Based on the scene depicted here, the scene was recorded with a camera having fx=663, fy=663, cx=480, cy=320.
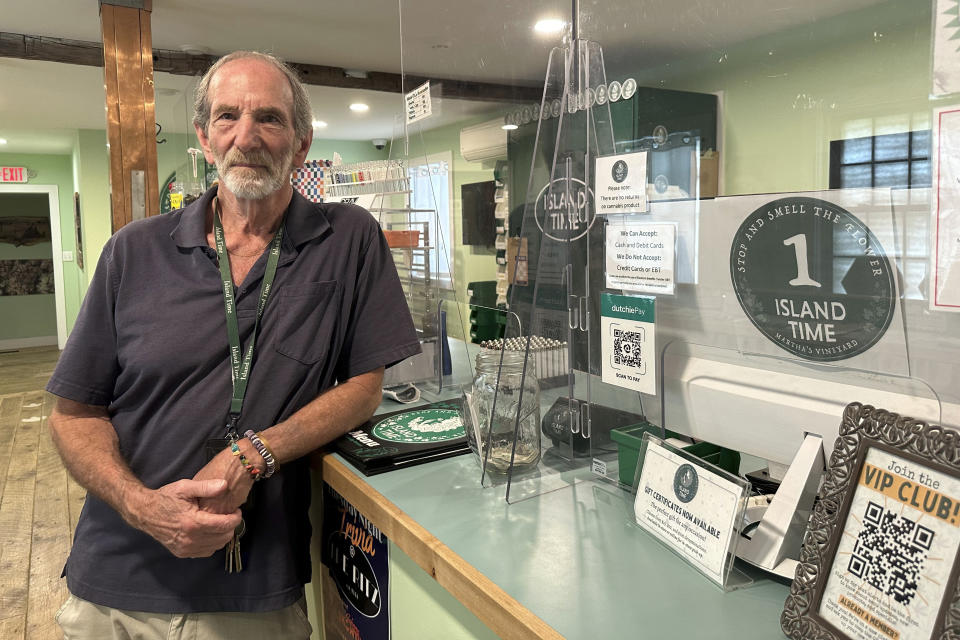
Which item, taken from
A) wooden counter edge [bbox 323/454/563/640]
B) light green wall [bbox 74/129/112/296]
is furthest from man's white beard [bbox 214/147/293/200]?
light green wall [bbox 74/129/112/296]

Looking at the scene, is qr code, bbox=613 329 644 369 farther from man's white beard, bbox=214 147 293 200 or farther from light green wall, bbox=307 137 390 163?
light green wall, bbox=307 137 390 163

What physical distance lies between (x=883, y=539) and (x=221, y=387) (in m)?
1.11

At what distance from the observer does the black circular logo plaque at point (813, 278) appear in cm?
82

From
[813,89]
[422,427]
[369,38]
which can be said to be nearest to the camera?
[813,89]

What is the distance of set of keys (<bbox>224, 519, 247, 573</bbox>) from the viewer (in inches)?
49.9

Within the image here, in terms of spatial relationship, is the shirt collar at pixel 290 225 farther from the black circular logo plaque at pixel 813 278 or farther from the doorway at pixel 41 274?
the doorway at pixel 41 274

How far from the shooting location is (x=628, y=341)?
115cm

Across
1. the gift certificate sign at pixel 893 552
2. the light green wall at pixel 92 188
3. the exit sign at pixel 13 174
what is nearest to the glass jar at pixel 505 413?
the gift certificate sign at pixel 893 552

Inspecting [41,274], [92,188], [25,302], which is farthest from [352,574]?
[41,274]

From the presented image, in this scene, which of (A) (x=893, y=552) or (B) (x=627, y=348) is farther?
(B) (x=627, y=348)

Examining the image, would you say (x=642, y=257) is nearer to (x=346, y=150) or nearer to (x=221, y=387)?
(x=221, y=387)

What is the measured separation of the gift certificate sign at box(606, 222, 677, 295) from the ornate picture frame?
386 millimetres

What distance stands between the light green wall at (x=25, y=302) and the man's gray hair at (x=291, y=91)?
11.0 m

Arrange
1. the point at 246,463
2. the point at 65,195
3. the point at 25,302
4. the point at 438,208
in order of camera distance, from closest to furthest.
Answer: the point at 246,463
the point at 438,208
the point at 65,195
the point at 25,302
